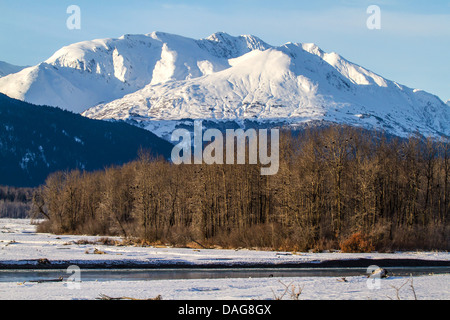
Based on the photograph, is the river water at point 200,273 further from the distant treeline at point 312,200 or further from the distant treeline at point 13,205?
the distant treeline at point 13,205

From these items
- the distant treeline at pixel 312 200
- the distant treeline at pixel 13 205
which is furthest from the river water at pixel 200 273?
the distant treeline at pixel 13 205

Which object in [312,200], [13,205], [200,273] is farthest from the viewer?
[13,205]

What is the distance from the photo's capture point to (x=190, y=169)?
71.6m

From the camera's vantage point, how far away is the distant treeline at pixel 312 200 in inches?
1948

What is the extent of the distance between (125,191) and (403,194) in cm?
4731

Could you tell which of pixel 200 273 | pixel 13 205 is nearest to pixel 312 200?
pixel 200 273

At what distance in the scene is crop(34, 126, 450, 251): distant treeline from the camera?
1948 inches

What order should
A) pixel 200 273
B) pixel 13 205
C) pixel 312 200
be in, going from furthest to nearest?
pixel 13 205, pixel 312 200, pixel 200 273

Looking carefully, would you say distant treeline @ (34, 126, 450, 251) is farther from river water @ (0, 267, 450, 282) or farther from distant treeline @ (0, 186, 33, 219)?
distant treeline @ (0, 186, 33, 219)

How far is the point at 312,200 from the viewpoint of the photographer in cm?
5100

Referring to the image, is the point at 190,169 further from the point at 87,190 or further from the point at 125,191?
the point at 87,190

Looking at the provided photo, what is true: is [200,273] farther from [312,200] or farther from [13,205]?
[13,205]

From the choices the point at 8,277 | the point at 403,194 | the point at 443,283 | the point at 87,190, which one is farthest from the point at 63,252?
the point at 87,190
